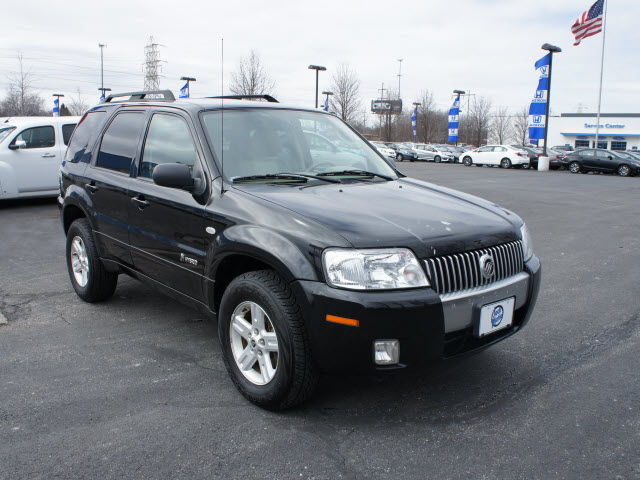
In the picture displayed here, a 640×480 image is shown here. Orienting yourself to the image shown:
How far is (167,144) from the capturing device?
4.07 m

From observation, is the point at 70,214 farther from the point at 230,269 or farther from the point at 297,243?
the point at 297,243

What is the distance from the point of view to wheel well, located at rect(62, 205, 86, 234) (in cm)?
527

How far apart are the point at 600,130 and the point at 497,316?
84650mm

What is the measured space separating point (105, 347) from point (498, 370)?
2.80 metres

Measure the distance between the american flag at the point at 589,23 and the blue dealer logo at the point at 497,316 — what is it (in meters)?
30.6

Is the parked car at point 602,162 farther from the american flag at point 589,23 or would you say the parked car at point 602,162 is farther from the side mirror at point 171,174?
the side mirror at point 171,174

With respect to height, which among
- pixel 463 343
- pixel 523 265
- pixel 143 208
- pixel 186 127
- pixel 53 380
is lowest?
pixel 53 380

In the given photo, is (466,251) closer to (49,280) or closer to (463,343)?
(463,343)

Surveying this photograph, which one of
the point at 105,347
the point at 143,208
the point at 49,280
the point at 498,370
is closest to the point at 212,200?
the point at 143,208

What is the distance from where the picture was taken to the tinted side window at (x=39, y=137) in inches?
444

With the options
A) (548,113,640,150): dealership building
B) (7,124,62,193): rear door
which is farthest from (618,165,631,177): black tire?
(548,113,640,150): dealership building

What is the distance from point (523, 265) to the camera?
3.48 m

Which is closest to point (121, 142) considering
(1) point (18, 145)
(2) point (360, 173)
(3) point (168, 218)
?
(3) point (168, 218)

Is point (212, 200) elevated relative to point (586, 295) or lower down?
elevated
